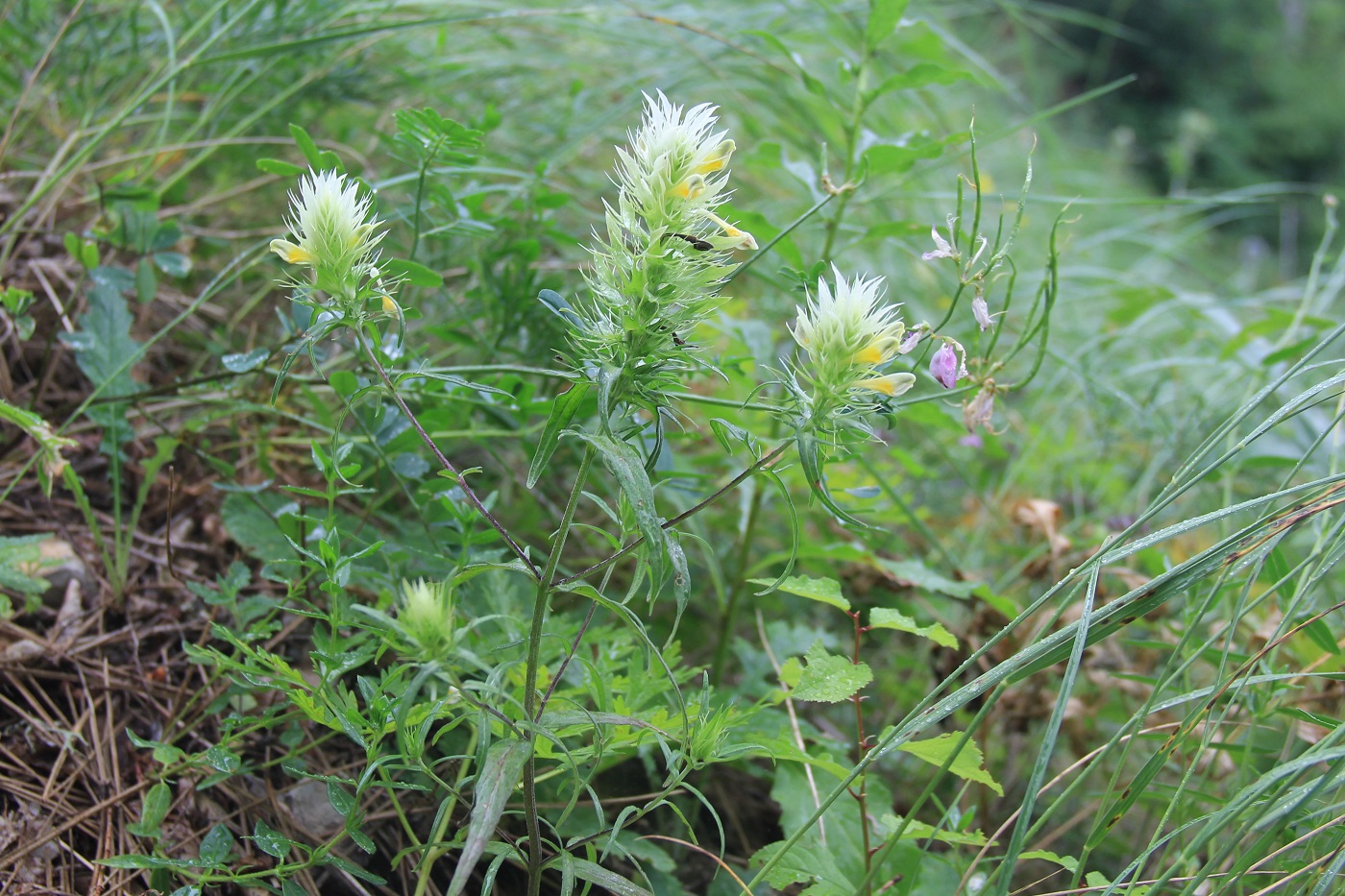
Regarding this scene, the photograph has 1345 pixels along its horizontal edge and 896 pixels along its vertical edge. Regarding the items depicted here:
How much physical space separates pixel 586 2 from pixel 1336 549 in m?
2.09

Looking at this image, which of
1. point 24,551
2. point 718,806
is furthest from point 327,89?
point 718,806

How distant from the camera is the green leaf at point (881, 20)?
4.00 feet

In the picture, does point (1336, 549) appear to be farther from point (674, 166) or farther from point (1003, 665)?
point (674, 166)

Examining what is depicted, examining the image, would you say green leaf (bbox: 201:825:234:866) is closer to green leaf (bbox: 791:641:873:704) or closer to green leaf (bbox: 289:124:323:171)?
green leaf (bbox: 791:641:873:704)

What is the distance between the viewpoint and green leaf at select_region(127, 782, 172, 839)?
32.6 inches

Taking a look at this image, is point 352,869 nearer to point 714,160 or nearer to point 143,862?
point 143,862

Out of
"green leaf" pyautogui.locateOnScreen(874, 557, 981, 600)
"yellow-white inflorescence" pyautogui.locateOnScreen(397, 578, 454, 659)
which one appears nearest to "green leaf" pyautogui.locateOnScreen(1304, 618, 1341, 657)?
"green leaf" pyautogui.locateOnScreen(874, 557, 981, 600)

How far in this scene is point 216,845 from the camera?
2.63ft

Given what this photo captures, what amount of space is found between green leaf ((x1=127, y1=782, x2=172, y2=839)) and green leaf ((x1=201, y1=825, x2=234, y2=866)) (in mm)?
66

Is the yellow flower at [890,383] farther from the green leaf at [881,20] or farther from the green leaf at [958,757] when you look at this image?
→ the green leaf at [881,20]

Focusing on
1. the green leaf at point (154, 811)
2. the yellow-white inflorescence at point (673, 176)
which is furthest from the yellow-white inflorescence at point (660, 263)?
the green leaf at point (154, 811)

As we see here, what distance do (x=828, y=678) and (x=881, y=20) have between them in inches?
36.0

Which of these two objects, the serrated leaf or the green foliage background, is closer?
the green foliage background

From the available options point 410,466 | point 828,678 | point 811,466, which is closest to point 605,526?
point 410,466
